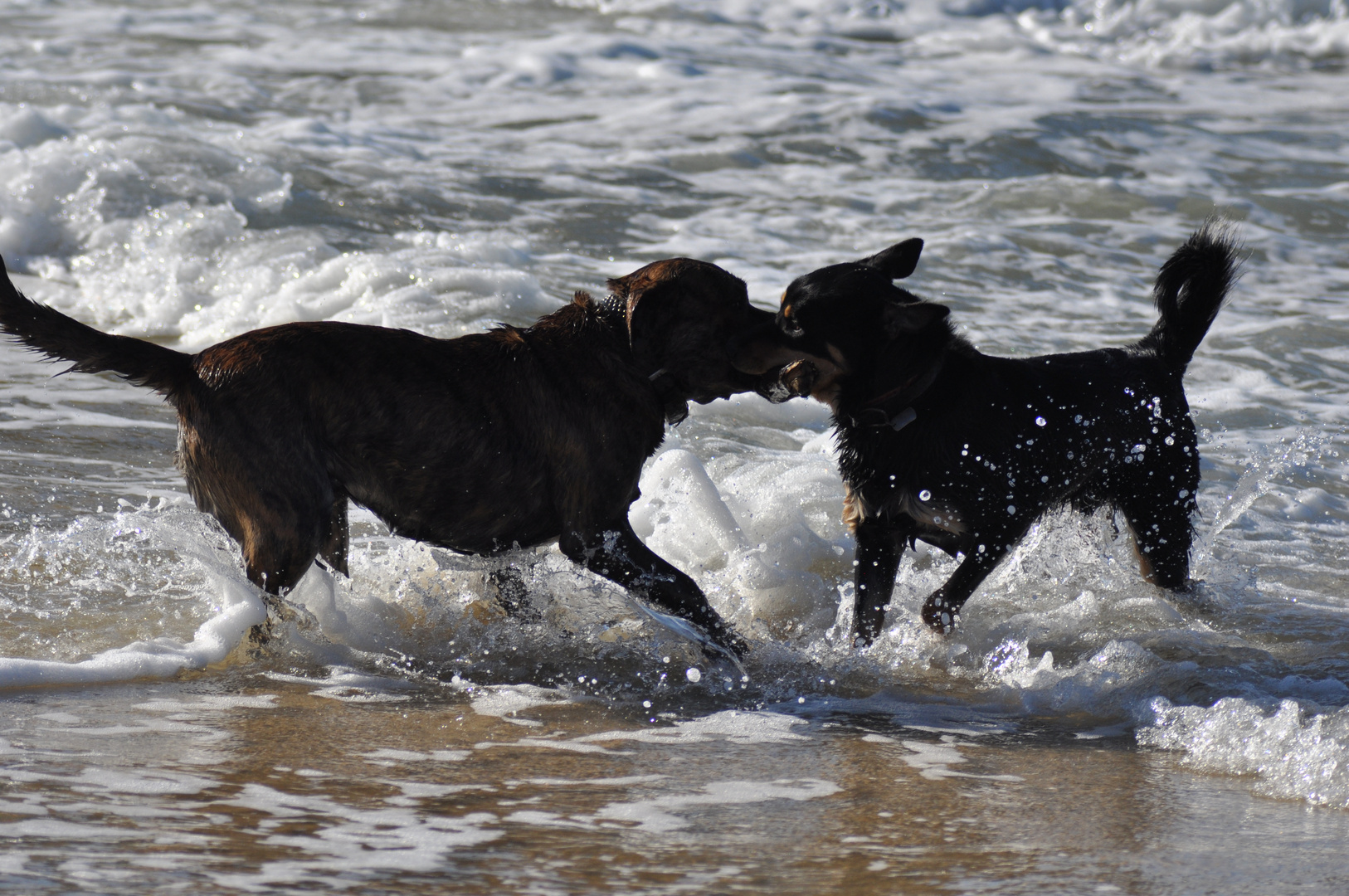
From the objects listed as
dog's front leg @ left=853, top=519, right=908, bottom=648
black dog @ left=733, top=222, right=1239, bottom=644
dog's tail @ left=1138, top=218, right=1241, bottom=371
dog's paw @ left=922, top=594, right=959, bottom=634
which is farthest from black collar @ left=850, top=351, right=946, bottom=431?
dog's tail @ left=1138, top=218, right=1241, bottom=371

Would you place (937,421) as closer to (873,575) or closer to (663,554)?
(873,575)

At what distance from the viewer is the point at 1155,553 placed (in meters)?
5.16

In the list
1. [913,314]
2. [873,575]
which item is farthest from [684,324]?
[873,575]

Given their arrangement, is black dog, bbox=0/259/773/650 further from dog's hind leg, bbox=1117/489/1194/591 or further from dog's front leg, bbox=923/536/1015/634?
dog's hind leg, bbox=1117/489/1194/591

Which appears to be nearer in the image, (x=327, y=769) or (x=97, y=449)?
(x=327, y=769)

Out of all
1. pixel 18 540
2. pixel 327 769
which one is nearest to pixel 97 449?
pixel 18 540

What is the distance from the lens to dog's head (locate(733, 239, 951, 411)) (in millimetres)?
4410

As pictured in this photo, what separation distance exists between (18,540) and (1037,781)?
3973 mm

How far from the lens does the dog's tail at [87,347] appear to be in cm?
381

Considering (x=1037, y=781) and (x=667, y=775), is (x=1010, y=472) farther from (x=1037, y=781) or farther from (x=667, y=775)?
(x=667, y=775)

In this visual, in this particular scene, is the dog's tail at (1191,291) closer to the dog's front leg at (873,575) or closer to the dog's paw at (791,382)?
the dog's front leg at (873,575)

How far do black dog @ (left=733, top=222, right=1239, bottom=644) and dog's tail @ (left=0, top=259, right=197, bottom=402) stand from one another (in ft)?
6.06

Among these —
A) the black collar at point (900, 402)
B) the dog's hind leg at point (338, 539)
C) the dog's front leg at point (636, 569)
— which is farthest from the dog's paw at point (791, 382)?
the dog's hind leg at point (338, 539)

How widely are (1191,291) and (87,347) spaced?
13.4ft
